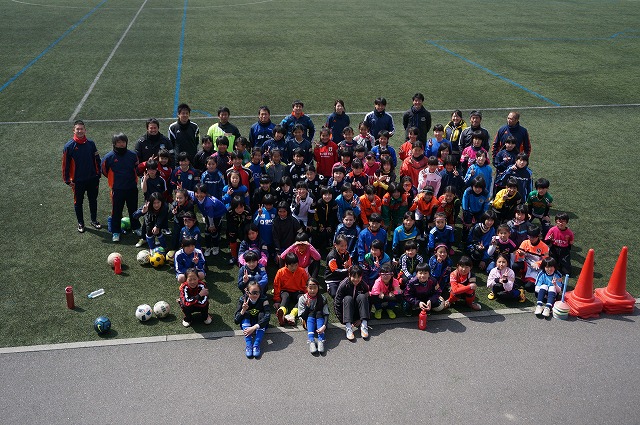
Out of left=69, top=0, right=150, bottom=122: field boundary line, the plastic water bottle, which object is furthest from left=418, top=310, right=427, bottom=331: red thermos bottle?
left=69, top=0, right=150, bottom=122: field boundary line

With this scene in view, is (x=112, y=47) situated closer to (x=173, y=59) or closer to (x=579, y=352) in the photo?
(x=173, y=59)

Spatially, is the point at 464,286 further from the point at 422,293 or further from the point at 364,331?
the point at 364,331

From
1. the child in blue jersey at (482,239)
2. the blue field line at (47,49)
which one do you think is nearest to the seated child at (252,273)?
the child in blue jersey at (482,239)

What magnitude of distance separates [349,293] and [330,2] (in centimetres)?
3388

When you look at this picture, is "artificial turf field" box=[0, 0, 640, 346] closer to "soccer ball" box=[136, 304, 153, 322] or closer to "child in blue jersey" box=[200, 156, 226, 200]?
"soccer ball" box=[136, 304, 153, 322]

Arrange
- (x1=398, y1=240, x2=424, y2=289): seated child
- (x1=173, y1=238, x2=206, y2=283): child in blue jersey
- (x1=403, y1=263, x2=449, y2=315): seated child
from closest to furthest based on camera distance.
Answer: (x1=403, y1=263, x2=449, y2=315): seated child < (x1=398, y1=240, x2=424, y2=289): seated child < (x1=173, y1=238, x2=206, y2=283): child in blue jersey

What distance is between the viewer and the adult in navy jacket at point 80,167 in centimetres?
1202

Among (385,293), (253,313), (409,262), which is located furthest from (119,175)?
(409,262)

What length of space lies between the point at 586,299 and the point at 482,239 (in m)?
2.14

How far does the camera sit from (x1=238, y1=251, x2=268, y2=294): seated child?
9.77 meters

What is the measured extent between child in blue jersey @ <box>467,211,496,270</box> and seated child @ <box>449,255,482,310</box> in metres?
1.13

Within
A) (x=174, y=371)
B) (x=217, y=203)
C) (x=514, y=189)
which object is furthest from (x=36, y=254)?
(x=514, y=189)

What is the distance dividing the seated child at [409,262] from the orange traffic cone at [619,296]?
287 centimetres

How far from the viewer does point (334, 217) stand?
11.5 m
